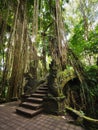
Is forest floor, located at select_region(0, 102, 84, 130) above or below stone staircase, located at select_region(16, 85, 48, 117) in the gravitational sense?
below

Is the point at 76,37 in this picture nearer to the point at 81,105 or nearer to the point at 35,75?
the point at 35,75

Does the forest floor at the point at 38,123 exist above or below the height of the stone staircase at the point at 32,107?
below

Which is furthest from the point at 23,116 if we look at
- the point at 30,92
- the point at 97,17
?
the point at 97,17

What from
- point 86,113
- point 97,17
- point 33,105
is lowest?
point 86,113

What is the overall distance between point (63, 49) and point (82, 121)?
2.14m

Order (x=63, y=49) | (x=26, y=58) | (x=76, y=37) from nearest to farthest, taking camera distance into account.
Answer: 1. (x=63, y=49)
2. (x=26, y=58)
3. (x=76, y=37)

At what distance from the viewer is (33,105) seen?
12.4 ft

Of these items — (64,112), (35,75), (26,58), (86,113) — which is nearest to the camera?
(64,112)

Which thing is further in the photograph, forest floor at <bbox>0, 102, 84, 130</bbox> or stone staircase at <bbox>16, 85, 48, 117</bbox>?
stone staircase at <bbox>16, 85, 48, 117</bbox>

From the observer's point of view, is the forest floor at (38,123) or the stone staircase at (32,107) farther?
the stone staircase at (32,107)

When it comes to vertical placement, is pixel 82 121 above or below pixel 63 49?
below

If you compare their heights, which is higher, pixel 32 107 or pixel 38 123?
pixel 32 107

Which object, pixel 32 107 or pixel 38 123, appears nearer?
pixel 38 123

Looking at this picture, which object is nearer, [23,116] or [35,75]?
[23,116]
